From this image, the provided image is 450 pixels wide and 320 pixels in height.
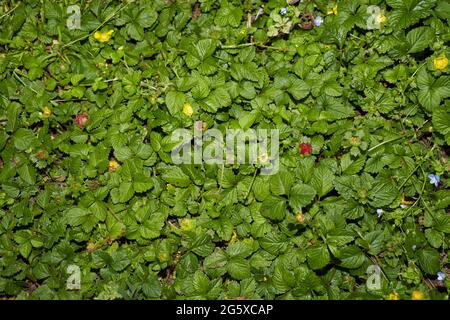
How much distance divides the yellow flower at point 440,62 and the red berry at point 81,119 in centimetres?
219

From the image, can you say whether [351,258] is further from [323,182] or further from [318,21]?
[318,21]

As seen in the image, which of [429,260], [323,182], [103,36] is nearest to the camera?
[429,260]

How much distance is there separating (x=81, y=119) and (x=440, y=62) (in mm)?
2253

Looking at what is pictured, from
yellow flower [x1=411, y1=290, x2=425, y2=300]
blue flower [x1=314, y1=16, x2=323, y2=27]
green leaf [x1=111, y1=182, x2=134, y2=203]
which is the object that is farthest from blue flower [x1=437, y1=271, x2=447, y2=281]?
green leaf [x1=111, y1=182, x2=134, y2=203]

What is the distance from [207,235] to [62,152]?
1088mm

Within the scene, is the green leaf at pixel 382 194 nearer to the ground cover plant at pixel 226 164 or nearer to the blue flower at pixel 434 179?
the ground cover plant at pixel 226 164

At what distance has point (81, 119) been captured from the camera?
309cm

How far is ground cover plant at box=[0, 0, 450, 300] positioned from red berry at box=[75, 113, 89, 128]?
1 cm

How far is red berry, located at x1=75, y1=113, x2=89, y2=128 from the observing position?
3.08 metres

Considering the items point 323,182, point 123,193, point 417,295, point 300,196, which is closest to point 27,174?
point 123,193

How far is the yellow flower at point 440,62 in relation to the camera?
290cm

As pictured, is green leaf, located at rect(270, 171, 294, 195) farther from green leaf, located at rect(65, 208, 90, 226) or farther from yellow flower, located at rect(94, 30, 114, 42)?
yellow flower, located at rect(94, 30, 114, 42)
